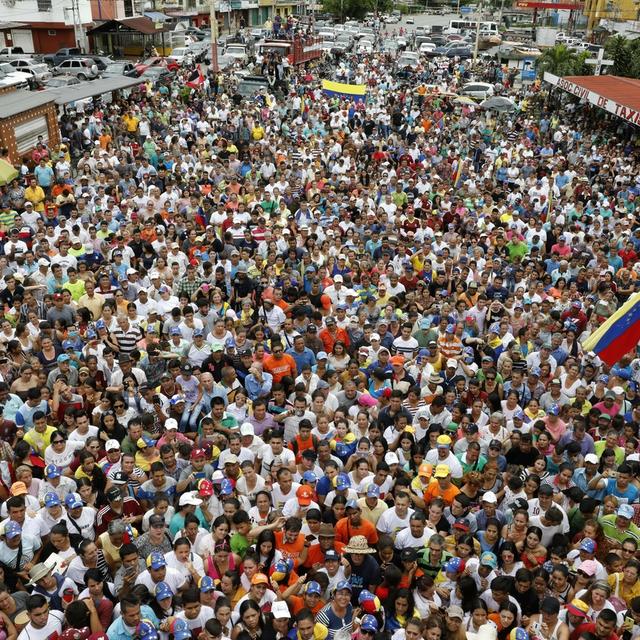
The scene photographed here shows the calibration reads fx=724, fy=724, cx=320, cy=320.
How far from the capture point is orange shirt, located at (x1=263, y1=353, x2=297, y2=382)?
8.62m

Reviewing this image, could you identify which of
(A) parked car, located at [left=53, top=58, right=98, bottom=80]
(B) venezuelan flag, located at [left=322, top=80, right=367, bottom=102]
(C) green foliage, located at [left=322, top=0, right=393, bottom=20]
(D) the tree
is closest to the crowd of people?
(B) venezuelan flag, located at [left=322, top=80, right=367, bottom=102]

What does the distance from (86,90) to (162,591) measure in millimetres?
19221

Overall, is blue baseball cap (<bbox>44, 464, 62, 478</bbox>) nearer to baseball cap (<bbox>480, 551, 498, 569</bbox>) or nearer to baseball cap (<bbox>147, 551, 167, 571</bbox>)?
baseball cap (<bbox>147, 551, 167, 571</bbox>)

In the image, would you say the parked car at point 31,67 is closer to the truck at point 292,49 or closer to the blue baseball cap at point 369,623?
the truck at point 292,49

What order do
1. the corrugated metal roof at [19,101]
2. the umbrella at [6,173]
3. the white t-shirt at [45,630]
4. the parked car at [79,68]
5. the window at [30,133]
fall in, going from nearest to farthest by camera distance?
1. the white t-shirt at [45,630]
2. the umbrella at [6,173]
3. the corrugated metal roof at [19,101]
4. the window at [30,133]
5. the parked car at [79,68]

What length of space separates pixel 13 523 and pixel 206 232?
7023mm

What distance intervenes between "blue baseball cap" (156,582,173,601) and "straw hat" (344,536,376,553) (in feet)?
4.50

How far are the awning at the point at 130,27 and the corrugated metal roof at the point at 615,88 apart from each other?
27239 millimetres

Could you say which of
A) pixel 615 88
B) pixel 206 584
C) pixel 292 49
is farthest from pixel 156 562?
pixel 292 49

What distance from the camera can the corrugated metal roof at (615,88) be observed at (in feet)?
70.0

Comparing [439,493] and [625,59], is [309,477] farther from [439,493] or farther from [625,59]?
[625,59]

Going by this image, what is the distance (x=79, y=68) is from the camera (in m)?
32.8

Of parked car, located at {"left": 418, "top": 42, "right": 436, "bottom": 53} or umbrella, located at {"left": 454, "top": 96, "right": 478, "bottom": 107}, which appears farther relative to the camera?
parked car, located at {"left": 418, "top": 42, "right": 436, "bottom": 53}

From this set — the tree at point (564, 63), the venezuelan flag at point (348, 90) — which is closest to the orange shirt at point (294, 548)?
the venezuelan flag at point (348, 90)
